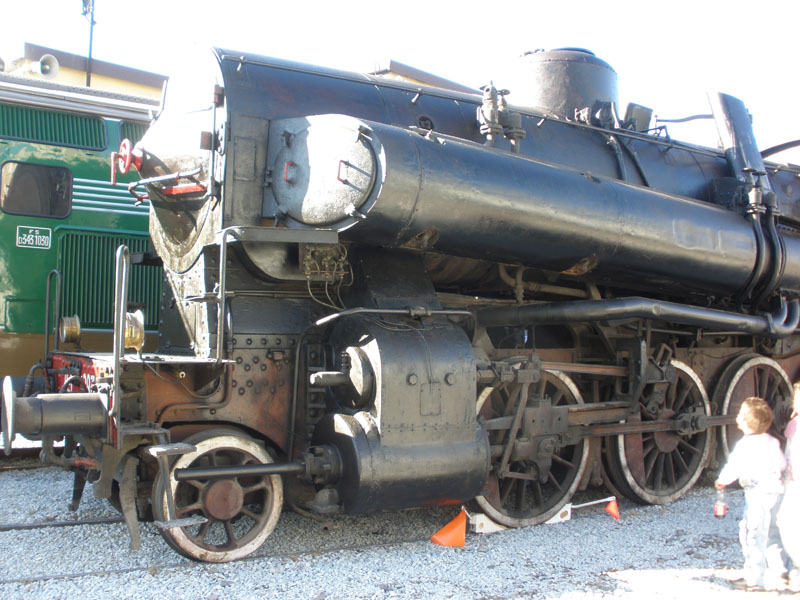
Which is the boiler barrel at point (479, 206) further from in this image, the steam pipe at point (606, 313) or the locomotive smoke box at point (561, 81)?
the locomotive smoke box at point (561, 81)

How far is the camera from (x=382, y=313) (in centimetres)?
441

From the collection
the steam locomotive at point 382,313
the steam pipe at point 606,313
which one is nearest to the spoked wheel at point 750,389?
the steam locomotive at point 382,313

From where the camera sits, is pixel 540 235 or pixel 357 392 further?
pixel 540 235

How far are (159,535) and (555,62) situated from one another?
4999 mm

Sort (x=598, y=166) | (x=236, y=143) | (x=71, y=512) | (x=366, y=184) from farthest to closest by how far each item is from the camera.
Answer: (x=598, y=166), (x=71, y=512), (x=236, y=143), (x=366, y=184)

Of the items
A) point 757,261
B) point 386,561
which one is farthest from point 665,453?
point 386,561

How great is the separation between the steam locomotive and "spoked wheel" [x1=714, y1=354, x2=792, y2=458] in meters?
0.66

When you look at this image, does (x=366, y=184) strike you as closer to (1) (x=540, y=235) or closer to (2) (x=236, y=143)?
(2) (x=236, y=143)

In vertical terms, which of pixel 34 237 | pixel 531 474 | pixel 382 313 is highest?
pixel 34 237

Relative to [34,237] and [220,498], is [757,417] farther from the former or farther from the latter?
[34,237]

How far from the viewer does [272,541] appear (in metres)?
4.56

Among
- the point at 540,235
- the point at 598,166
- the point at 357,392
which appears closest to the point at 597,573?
the point at 357,392

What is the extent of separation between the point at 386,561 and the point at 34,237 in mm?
4090

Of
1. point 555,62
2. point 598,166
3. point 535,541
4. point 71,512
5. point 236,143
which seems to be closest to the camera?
point 236,143
